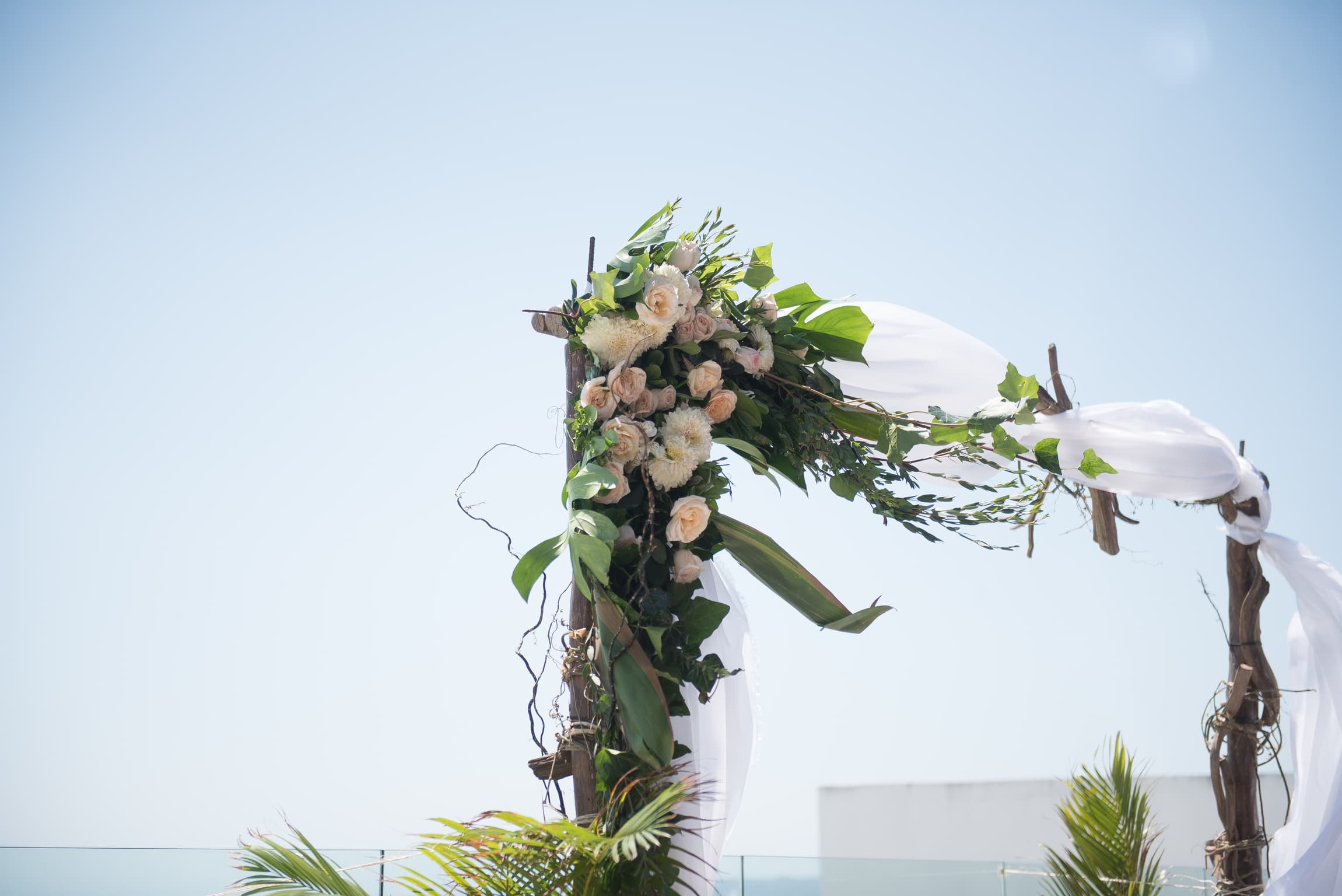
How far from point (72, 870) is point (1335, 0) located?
282 inches

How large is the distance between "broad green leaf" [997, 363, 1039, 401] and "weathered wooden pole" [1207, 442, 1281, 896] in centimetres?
180

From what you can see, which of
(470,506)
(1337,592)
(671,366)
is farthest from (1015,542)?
(1337,592)

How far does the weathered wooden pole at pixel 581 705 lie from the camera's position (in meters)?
1.81

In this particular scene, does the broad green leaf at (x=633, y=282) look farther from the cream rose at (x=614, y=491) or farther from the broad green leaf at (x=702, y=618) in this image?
the broad green leaf at (x=702, y=618)

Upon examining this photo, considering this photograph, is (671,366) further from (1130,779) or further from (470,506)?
(1130,779)

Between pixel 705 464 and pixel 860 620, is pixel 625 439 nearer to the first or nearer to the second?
pixel 705 464

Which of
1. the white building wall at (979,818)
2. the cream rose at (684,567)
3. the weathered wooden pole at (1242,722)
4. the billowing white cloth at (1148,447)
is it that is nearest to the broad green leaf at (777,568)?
the cream rose at (684,567)

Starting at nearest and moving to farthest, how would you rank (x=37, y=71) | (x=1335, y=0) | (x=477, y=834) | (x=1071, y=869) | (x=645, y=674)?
(x=477, y=834) → (x=645, y=674) → (x=1071, y=869) → (x=1335, y=0) → (x=37, y=71)

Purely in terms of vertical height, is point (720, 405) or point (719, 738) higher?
point (720, 405)

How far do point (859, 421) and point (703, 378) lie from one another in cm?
50

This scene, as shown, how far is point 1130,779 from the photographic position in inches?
141

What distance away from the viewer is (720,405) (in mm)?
1952

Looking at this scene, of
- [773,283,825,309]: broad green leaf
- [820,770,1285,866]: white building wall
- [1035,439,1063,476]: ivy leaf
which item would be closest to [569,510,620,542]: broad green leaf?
[773,283,825,309]: broad green leaf

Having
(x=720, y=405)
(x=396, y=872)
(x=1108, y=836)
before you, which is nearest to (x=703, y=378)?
(x=720, y=405)
